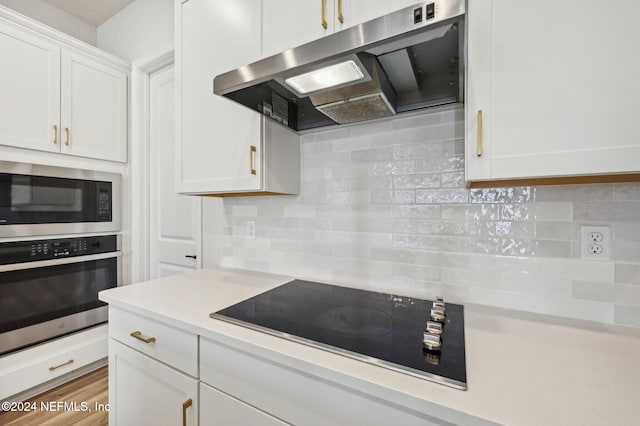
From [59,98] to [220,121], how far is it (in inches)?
52.9

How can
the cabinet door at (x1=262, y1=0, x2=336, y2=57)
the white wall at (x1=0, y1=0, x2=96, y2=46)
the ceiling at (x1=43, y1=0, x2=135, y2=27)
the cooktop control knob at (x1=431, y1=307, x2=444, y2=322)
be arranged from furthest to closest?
the ceiling at (x1=43, y1=0, x2=135, y2=27) → the white wall at (x1=0, y1=0, x2=96, y2=46) → the cabinet door at (x1=262, y1=0, x2=336, y2=57) → the cooktop control knob at (x1=431, y1=307, x2=444, y2=322)

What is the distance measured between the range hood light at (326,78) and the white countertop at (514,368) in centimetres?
82

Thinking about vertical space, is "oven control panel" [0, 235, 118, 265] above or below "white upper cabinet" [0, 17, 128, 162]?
below

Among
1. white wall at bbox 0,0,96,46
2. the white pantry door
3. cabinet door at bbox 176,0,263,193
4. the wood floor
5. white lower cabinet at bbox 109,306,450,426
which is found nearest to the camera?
white lower cabinet at bbox 109,306,450,426

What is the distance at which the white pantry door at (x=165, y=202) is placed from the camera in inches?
76.3

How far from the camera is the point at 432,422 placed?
0.55 metres

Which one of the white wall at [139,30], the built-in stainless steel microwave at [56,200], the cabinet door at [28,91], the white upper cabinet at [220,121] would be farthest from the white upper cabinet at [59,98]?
the white upper cabinet at [220,121]

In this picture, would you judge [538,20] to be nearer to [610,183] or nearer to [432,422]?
[610,183]

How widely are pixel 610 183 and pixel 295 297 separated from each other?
1111mm

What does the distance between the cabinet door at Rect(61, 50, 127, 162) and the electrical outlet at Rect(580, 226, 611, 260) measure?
268cm

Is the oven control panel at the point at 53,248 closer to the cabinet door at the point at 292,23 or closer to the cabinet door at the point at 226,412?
the cabinet door at the point at 226,412

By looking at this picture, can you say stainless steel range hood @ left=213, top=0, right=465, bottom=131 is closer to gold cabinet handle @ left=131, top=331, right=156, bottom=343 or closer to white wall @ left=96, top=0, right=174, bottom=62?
gold cabinet handle @ left=131, top=331, right=156, bottom=343

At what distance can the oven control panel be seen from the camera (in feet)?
5.13

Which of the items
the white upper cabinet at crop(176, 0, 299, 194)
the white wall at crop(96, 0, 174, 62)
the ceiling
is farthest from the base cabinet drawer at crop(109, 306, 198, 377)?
the ceiling
